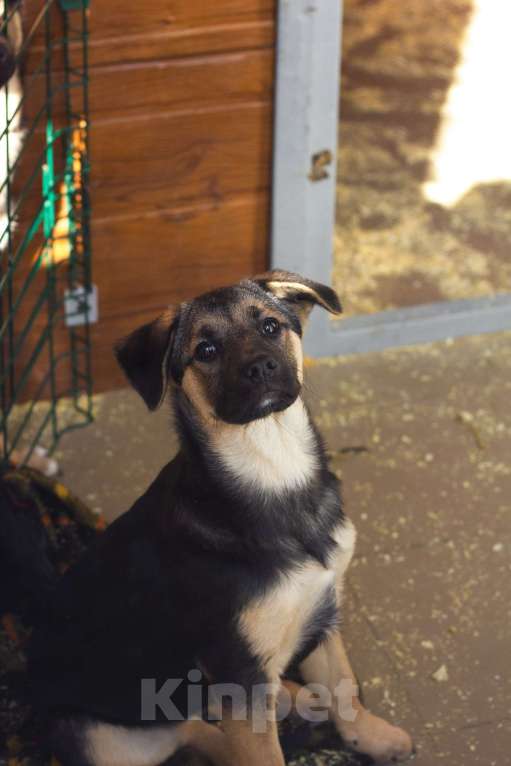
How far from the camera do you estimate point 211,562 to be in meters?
3.25

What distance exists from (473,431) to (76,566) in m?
2.14

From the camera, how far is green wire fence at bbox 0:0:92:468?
4465mm

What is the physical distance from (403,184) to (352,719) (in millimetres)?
3690

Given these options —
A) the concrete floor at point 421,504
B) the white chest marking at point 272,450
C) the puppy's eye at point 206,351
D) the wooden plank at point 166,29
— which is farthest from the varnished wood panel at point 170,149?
the white chest marking at point 272,450

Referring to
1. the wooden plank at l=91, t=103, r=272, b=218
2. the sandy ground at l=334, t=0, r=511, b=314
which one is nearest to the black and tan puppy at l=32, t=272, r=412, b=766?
the wooden plank at l=91, t=103, r=272, b=218

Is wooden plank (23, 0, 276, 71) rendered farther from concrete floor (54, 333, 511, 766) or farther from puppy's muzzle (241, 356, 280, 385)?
puppy's muzzle (241, 356, 280, 385)

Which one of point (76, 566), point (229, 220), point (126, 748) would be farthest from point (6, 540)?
point (229, 220)

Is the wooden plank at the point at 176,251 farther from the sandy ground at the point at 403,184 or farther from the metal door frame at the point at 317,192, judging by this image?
the sandy ground at the point at 403,184

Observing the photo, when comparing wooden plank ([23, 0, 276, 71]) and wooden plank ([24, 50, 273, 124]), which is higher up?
wooden plank ([23, 0, 276, 71])

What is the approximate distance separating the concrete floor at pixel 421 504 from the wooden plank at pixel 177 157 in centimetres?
89

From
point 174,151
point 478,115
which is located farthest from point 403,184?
point 174,151

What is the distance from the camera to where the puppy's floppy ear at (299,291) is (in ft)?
11.2

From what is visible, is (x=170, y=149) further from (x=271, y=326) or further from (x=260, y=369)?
(x=260, y=369)

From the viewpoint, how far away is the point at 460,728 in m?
3.86
